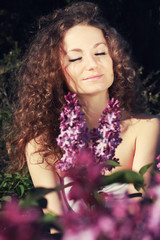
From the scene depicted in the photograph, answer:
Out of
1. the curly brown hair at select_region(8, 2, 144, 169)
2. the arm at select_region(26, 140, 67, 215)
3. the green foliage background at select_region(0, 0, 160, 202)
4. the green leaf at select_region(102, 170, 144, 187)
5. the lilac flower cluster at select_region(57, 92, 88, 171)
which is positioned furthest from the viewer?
the green foliage background at select_region(0, 0, 160, 202)

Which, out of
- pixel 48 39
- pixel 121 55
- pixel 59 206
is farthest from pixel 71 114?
pixel 121 55

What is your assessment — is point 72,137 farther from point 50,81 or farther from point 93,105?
point 50,81

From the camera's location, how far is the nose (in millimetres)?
1811

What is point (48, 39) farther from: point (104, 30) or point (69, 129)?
point (69, 129)

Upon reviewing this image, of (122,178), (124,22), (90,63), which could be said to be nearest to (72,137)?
(122,178)

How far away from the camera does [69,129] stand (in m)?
1.06

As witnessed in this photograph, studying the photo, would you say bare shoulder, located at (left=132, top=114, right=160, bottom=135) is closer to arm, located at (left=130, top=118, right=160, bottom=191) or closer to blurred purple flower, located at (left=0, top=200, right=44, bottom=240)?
arm, located at (left=130, top=118, right=160, bottom=191)

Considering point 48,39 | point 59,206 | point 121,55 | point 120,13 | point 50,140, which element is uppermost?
point 120,13

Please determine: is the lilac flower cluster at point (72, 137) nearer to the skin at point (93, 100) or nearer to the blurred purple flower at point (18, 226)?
the blurred purple flower at point (18, 226)

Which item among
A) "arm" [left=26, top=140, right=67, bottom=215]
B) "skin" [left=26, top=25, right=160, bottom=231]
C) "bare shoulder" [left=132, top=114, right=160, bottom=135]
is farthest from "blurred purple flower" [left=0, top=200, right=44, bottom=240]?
"bare shoulder" [left=132, top=114, right=160, bottom=135]

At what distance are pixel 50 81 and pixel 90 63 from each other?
48 centimetres

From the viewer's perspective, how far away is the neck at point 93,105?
2.03 meters

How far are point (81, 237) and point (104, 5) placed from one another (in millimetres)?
6001

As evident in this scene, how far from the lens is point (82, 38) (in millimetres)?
1939
